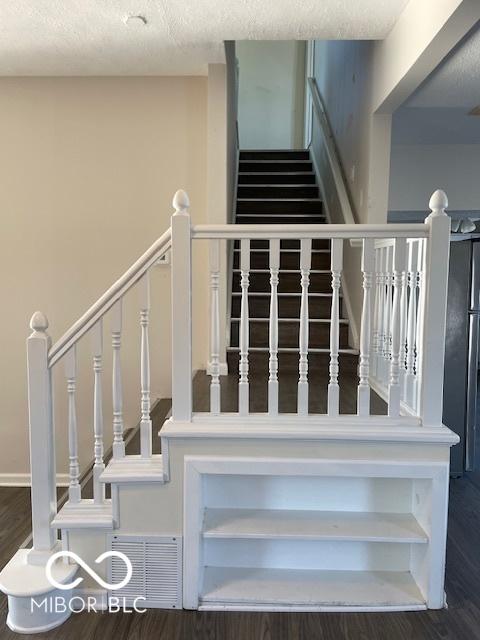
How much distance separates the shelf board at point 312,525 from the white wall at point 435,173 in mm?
→ 3799

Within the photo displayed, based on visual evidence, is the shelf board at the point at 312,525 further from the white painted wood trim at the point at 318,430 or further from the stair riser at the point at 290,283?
the stair riser at the point at 290,283

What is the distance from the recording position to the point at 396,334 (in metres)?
2.22

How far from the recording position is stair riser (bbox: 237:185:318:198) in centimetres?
540

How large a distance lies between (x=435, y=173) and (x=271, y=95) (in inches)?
123

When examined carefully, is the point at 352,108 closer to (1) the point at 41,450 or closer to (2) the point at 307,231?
(2) the point at 307,231

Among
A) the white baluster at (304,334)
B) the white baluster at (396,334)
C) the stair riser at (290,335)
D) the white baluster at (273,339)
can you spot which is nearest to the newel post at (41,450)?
the white baluster at (273,339)

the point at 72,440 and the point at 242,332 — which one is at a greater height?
the point at 242,332

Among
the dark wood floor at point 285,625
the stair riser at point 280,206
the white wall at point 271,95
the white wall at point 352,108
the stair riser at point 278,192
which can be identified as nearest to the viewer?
the dark wood floor at point 285,625

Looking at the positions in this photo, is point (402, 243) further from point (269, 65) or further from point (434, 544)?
point (269, 65)

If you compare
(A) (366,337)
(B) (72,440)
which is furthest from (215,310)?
(B) (72,440)

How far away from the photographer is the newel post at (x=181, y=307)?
6.98 feet

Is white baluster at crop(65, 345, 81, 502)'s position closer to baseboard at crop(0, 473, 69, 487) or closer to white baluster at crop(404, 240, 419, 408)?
white baluster at crop(404, 240, 419, 408)

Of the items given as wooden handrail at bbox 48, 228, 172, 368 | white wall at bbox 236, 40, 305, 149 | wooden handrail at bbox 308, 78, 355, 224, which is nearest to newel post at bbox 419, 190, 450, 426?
wooden handrail at bbox 48, 228, 172, 368

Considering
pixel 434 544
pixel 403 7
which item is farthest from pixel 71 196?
pixel 434 544
